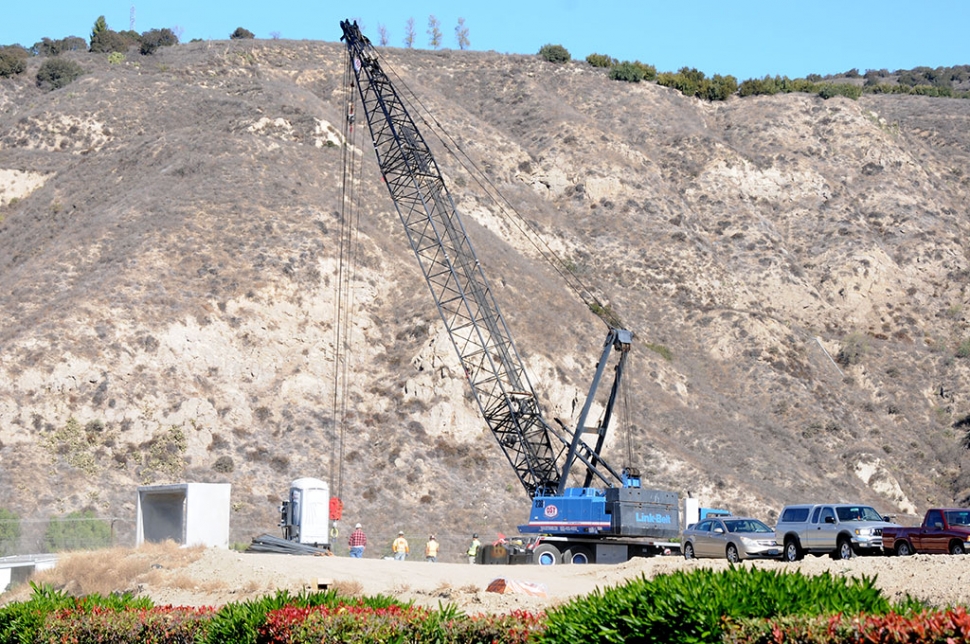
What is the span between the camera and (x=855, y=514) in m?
31.5

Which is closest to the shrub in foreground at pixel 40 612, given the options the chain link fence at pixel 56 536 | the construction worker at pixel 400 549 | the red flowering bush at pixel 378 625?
the red flowering bush at pixel 378 625

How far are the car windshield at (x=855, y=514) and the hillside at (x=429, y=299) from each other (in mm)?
20757

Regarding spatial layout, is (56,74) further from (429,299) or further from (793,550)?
(793,550)

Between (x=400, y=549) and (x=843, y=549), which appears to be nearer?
(x=843, y=549)

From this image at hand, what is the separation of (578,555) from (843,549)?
1206 centimetres

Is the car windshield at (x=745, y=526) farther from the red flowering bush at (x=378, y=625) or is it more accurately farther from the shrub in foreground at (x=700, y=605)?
the shrub in foreground at (x=700, y=605)

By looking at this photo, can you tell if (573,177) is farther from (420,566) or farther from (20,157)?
(420,566)

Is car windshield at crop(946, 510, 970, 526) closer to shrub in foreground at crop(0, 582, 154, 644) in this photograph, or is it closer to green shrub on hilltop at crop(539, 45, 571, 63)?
shrub in foreground at crop(0, 582, 154, 644)

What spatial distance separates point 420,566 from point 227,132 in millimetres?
57089

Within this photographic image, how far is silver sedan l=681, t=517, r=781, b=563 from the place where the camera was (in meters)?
33.4

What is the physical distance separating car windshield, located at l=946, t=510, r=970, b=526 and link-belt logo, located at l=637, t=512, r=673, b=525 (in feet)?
44.5

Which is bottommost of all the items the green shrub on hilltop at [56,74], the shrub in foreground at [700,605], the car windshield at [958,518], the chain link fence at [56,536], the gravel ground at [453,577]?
the chain link fence at [56,536]

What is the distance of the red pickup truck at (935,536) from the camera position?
28109 mm

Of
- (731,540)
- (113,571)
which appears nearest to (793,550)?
(731,540)
